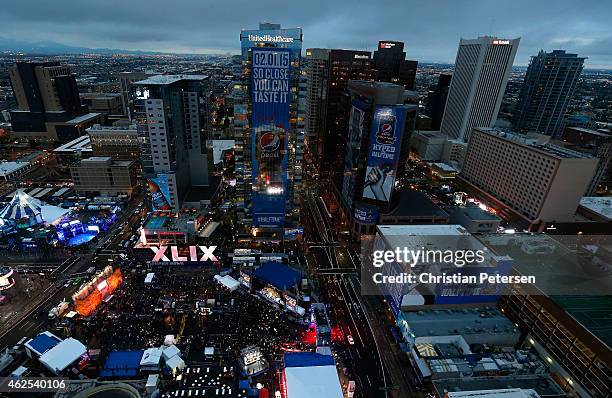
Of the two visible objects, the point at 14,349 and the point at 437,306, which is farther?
the point at 437,306

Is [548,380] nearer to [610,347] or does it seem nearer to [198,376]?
[610,347]

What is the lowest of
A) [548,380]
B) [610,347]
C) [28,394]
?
[28,394]

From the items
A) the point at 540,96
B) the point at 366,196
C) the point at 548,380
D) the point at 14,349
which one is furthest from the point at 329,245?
the point at 540,96

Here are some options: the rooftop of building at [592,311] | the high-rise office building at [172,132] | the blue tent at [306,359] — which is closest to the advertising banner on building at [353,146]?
the high-rise office building at [172,132]

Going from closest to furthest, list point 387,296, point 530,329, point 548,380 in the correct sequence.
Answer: point 548,380, point 530,329, point 387,296

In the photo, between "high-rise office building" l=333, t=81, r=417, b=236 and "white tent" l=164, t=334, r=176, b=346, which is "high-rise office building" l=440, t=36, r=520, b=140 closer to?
"high-rise office building" l=333, t=81, r=417, b=236

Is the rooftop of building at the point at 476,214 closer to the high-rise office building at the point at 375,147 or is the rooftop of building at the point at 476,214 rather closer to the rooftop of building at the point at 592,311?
the high-rise office building at the point at 375,147
